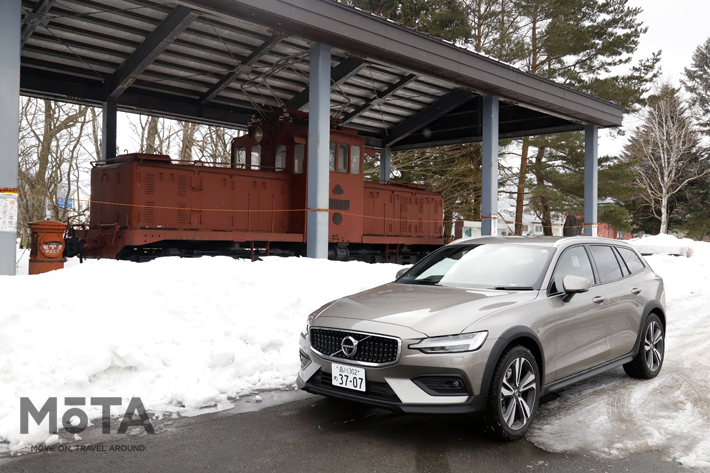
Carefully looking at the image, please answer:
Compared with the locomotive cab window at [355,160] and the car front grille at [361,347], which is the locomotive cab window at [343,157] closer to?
the locomotive cab window at [355,160]

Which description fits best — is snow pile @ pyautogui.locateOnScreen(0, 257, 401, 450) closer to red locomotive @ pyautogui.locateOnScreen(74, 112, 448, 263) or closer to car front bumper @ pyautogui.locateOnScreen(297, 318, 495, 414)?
car front bumper @ pyautogui.locateOnScreen(297, 318, 495, 414)

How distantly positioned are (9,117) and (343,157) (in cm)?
848

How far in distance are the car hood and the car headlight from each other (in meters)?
0.05

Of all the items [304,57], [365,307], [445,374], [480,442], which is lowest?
[480,442]

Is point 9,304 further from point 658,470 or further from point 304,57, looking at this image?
point 304,57

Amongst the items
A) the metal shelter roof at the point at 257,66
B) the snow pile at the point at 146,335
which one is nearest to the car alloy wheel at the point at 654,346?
the snow pile at the point at 146,335

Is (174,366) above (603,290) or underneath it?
underneath

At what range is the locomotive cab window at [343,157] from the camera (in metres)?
15.2

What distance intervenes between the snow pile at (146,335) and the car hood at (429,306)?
1536 millimetres

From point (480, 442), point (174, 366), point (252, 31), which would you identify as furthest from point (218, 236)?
point (480, 442)

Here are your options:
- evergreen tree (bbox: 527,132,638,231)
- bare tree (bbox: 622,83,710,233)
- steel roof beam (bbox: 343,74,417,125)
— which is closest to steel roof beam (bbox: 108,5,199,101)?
steel roof beam (bbox: 343,74,417,125)

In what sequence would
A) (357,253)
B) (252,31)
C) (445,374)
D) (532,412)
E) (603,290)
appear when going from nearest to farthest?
(445,374)
(532,412)
(603,290)
(252,31)
(357,253)

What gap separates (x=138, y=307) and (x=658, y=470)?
17.2 ft

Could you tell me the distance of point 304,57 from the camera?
13.8m
